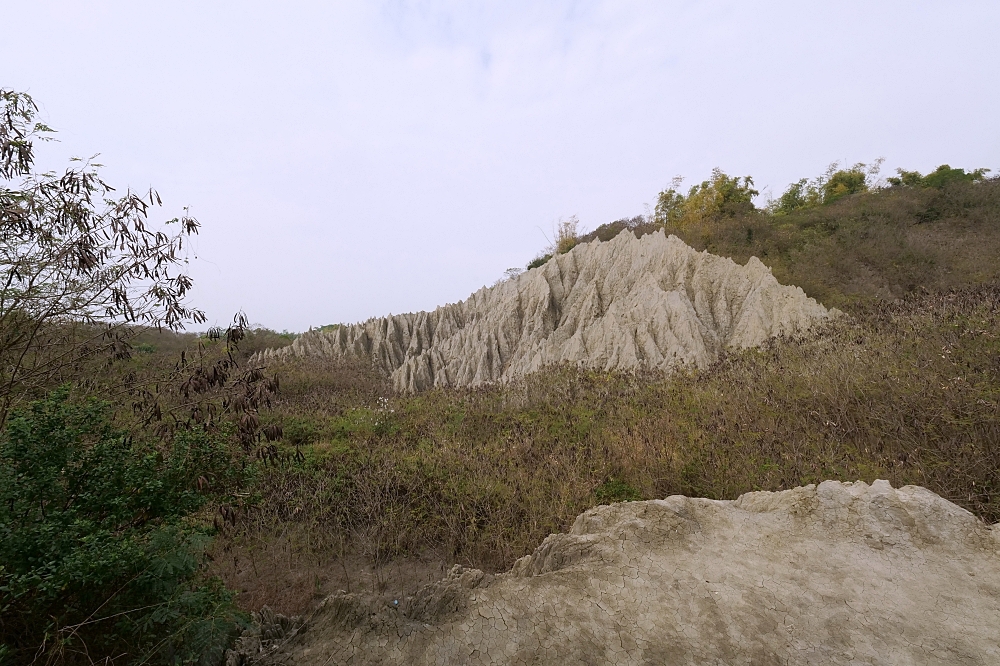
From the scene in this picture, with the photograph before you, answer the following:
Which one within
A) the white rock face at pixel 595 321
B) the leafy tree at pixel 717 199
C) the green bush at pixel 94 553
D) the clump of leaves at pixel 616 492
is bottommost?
the clump of leaves at pixel 616 492

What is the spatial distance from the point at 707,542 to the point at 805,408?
4.27m

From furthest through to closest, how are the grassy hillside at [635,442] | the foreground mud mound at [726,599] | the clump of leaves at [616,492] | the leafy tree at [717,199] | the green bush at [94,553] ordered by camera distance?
1. the leafy tree at [717,199]
2. the clump of leaves at [616,492]
3. the grassy hillside at [635,442]
4. the foreground mud mound at [726,599]
5. the green bush at [94,553]

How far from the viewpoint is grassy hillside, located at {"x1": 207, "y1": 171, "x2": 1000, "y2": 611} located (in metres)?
5.32

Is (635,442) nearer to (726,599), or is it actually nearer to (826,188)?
(726,599)

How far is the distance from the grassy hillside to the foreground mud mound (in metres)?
1.49

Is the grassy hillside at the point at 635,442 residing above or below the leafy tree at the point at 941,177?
below

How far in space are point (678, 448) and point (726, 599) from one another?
378cm

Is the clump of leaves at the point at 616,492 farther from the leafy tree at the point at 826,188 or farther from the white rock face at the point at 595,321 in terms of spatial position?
the leafy tree at the point at 826,188

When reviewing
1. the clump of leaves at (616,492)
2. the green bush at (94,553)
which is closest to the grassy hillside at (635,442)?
the clump of leaves at (616,492)

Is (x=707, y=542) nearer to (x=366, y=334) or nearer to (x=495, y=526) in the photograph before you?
(x=495, y=526)

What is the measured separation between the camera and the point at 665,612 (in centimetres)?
311

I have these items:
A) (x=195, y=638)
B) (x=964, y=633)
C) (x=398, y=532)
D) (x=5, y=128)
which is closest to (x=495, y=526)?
(x=398, y=532)

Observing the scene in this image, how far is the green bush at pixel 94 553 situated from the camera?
102 inches

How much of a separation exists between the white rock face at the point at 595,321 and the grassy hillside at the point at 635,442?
1.58 m
